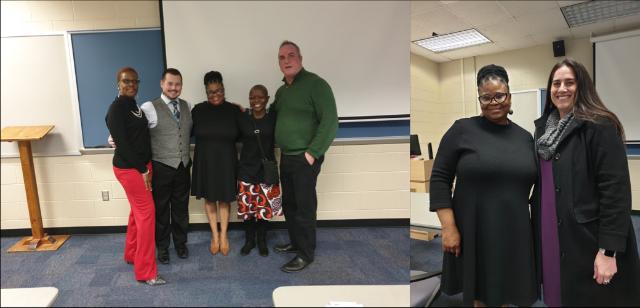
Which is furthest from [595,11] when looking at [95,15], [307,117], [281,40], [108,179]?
[108,179]

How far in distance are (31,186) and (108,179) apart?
45cm

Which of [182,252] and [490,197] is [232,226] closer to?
[182,252]

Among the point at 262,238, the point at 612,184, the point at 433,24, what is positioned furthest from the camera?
the point at 262,238

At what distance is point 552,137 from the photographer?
985 mm

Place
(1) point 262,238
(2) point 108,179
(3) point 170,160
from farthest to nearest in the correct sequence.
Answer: (2) point 108,179, (1) point 262,238, (3) point 170,160

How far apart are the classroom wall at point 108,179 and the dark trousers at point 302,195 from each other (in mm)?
504

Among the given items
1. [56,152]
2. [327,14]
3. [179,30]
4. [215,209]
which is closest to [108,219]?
[56,152]

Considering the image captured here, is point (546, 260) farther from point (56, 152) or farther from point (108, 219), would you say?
point (56, 152)

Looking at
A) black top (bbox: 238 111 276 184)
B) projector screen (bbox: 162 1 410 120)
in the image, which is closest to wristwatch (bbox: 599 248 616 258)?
projector screen (bbox: 162 1 410 120)

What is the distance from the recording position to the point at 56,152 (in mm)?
2359

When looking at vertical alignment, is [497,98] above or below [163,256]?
above

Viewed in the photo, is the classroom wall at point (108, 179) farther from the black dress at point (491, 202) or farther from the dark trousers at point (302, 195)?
the black dress at point (491, 202)

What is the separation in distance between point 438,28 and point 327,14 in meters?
1.07

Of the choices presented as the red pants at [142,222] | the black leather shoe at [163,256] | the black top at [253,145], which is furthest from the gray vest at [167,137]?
the black leather shoe at [163,256]
